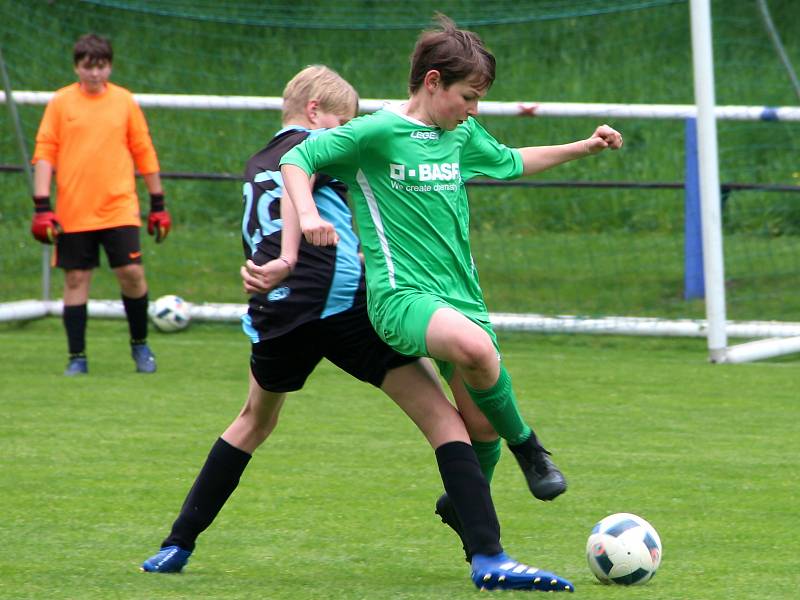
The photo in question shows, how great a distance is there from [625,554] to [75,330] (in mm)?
5103

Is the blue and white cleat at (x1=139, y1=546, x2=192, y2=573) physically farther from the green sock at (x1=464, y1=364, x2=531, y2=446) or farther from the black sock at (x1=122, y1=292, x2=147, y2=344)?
the black sock at (x1=122, y1=292, x2=147, y2=344)

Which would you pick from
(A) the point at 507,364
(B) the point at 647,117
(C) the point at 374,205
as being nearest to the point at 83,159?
(A) the point at 507,364

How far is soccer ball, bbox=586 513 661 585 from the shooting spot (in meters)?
3.95

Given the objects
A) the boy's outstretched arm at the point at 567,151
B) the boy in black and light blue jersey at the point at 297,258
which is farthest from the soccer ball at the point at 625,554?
the boy's outstretched arm at the point at 567,151

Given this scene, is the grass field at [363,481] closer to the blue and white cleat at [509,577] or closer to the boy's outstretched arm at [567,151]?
the blue and white cleat at [509,577]

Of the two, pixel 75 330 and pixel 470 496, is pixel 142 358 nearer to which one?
pixel 75 330

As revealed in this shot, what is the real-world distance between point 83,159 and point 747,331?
13.6 ft

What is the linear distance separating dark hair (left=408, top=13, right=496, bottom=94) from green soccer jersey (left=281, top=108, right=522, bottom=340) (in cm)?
16

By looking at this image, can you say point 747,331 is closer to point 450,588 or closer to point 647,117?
point 647,117

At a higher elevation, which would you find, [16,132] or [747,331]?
[16,132]

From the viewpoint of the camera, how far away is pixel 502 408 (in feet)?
13.1

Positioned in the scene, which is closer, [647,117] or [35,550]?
[35,550]

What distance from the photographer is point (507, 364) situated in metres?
8.77

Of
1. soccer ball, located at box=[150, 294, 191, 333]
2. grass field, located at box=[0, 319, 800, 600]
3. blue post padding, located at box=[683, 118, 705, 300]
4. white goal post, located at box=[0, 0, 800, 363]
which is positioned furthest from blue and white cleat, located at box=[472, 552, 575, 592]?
blue post padding, located at box=[683, 118, 705, 300]
